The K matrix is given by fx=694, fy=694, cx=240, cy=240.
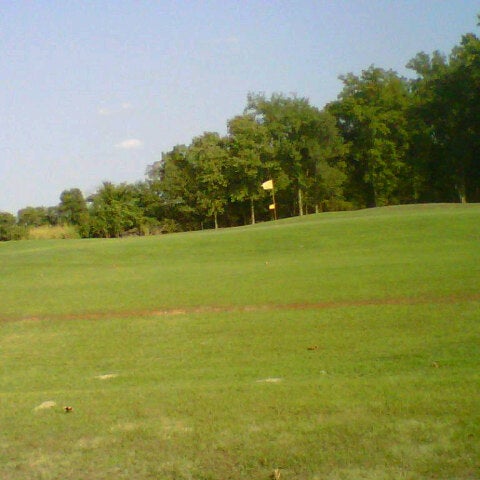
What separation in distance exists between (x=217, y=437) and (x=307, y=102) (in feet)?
196

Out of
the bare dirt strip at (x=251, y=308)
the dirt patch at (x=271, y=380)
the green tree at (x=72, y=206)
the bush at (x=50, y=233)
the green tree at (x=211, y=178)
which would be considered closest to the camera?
the dirt patch at (x=271, y=380)

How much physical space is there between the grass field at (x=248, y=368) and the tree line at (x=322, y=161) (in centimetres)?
3865

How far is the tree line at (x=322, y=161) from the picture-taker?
6014cm

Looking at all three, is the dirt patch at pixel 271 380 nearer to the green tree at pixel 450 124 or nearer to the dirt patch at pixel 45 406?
the dirt patch at pixel 45 406

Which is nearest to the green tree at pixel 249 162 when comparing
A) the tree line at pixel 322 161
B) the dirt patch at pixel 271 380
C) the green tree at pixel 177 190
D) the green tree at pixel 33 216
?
the tree line at pixel 322 161

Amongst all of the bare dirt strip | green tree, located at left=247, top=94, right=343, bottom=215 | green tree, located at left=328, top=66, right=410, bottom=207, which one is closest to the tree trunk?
green tree, located at left=247, top=94, right=343, bottom=215

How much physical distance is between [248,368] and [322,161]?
5350 cm

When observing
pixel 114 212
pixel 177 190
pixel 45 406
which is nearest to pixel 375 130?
pixel 177 190

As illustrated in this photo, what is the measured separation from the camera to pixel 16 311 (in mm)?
15461

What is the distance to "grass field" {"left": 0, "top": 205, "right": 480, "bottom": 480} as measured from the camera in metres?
5.00

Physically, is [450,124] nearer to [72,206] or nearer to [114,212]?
[114,212]

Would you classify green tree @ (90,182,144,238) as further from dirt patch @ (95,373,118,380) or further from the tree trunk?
dirt patch @ (95,373,118,380)

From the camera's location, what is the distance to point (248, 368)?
870 cm

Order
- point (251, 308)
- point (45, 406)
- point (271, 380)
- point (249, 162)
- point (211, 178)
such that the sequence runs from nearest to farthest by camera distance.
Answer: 1. point (45, 406)
2. point (271, 380)
3. point (251, 308)
4. point (249, 162)
5. point (211, 178)
